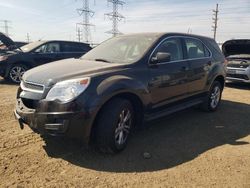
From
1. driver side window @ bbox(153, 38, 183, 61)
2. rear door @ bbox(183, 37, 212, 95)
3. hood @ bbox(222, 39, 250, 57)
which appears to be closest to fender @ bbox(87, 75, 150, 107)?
driver side window @ bbox(153, 38, 183, 61)

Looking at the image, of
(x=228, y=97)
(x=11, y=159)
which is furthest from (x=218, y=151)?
(x=228, y=97)

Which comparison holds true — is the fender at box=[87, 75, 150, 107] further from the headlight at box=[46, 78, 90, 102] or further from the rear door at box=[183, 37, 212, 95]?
the rear door at box=[183, 37, 212, 95]

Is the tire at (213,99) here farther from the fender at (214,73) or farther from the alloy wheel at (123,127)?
the alloy wheel at (123,127)

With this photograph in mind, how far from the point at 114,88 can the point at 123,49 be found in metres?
1.36

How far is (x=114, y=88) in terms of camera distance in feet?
13.8

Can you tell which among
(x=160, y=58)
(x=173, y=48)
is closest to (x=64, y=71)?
(x=160, y=58)

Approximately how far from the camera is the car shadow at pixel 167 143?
13.7 ft

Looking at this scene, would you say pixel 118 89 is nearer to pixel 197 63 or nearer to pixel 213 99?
pixel 197 63

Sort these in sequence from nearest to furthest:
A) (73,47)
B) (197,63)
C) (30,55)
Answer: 1. (197,63)
2. (30,55)
3. (73,47)

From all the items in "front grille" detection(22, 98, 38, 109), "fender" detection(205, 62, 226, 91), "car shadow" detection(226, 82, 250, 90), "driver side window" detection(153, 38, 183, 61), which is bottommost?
"car shadow" detection(226, 82, 250, 90)

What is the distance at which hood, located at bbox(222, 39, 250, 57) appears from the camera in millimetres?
10898

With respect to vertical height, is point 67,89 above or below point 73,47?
below

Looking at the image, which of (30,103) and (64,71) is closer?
(30,103)

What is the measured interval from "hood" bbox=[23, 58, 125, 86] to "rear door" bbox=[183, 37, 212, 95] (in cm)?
198
